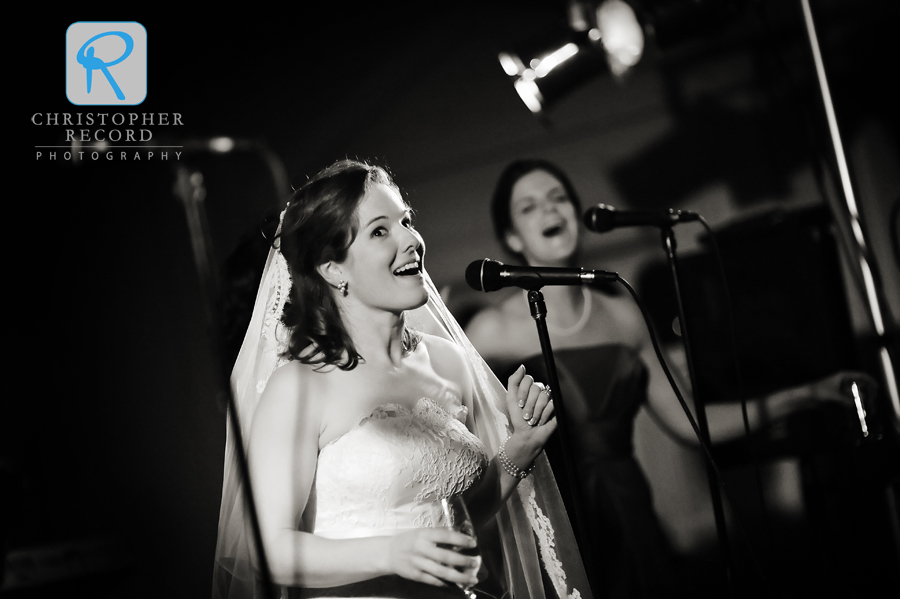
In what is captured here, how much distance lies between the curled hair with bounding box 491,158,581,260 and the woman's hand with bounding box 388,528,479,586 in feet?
3.50

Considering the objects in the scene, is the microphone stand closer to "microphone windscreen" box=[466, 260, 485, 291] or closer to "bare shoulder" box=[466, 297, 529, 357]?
"microphone windscreen" box=[466, 260, 485, 291]

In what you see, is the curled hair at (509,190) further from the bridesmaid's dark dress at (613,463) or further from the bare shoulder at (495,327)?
the bridesmaid's dark dress at (613,463)

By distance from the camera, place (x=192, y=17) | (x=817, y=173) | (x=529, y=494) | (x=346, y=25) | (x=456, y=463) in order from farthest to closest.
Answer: (x=817, y=173), (x=346, y=25), (x=192, y=17), (x=529, y=494), (x=456, y=463)

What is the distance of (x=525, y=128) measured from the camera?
7.87 ft

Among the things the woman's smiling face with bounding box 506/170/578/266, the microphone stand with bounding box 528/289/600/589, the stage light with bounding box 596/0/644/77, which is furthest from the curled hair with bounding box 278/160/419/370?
the stage light with bounding box 596/0/644/77

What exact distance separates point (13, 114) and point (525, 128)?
4.93ft

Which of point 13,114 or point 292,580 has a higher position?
point 13,114

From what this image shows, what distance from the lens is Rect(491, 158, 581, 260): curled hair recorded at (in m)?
2.33

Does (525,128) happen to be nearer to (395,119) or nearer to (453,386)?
(395,119)

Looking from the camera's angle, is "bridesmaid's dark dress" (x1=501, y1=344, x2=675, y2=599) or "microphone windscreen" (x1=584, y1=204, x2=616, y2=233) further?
"bridesmaid's dark dress" (x1=501, y1=344, x2=675, y2=599)

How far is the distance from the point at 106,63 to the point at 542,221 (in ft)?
4.51

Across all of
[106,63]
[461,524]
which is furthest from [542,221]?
[106,63]

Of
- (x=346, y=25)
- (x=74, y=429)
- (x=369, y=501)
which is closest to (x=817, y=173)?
(x=346, y=25)

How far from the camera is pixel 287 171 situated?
7.01 feet
